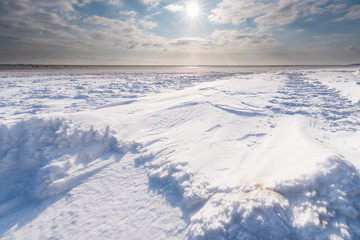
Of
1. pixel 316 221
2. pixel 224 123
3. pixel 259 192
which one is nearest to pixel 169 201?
pixel 259 192

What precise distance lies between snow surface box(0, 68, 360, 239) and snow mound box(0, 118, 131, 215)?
17mm

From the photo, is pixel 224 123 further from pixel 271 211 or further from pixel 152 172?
pixel 271 211

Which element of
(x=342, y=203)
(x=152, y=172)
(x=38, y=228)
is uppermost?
(x=342, y=203)

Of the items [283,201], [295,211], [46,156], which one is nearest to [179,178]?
[283,201]

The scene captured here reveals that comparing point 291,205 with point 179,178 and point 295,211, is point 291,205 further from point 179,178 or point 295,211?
point 179,178

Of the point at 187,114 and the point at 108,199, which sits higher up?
the point at 187,114

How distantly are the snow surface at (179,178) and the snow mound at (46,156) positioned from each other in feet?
0.05

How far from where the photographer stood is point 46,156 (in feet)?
9.84

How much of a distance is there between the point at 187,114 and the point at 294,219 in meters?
3.70

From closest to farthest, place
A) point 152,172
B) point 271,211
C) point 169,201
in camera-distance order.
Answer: point 271,211 < point 169,201 < point 152,172

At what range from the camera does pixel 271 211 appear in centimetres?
176

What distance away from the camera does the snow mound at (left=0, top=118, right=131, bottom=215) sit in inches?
101

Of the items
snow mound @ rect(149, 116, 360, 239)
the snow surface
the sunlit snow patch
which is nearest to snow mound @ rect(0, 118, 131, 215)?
the snow surface

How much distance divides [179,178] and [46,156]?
2.55 meters
